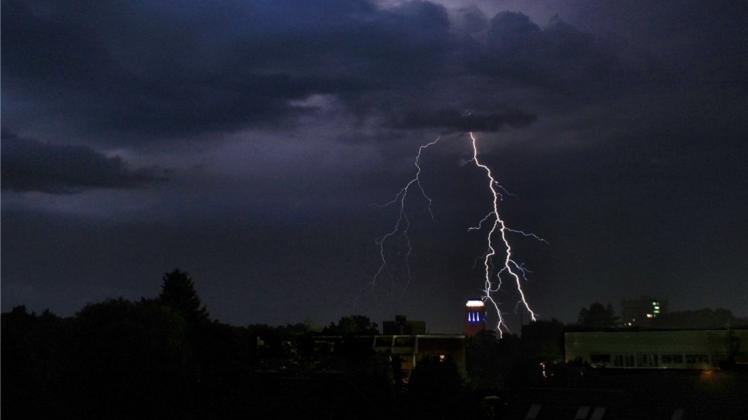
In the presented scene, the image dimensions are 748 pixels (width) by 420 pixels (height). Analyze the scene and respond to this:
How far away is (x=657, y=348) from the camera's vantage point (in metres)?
42.2

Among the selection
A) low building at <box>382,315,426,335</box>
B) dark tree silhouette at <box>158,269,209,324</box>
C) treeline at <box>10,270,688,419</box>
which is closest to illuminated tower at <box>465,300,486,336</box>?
low building at <box>382,315,426,335</box>

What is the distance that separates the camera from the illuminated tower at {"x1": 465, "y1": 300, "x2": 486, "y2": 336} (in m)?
98.1

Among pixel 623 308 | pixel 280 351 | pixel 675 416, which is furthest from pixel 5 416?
pixel 623 308

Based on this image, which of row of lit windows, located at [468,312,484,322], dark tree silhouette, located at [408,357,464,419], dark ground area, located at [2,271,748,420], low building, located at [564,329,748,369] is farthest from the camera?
row of lit windows, located at [468,312,484,322]

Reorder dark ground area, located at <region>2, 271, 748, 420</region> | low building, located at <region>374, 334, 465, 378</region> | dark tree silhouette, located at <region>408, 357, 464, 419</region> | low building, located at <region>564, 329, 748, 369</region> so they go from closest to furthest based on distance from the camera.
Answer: dark ground area, located at <region>2, 271, 748, 420</region> < dark tree silhouette, located at <region>408, 357, 464, 419</region> < low building, located at <region>564, 329, 748, 369</region> < low building, located at <region>374, 334, 465, 378</region>

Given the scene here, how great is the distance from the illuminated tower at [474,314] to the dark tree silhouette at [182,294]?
32.1 metres

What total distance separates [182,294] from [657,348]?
153 ft

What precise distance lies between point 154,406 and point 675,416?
22962 mm

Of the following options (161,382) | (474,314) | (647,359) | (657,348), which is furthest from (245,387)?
(474,314)

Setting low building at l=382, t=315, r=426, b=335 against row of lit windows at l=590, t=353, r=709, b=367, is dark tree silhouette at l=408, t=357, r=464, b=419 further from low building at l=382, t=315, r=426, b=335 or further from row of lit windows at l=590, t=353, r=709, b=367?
low building at l=382, t=315, r=426, b=335

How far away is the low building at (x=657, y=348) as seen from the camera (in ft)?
131

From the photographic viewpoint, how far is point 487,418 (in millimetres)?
37688

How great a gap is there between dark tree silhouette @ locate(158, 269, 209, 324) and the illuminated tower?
105ft

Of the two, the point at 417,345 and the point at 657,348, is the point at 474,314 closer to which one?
the point at 417,345
